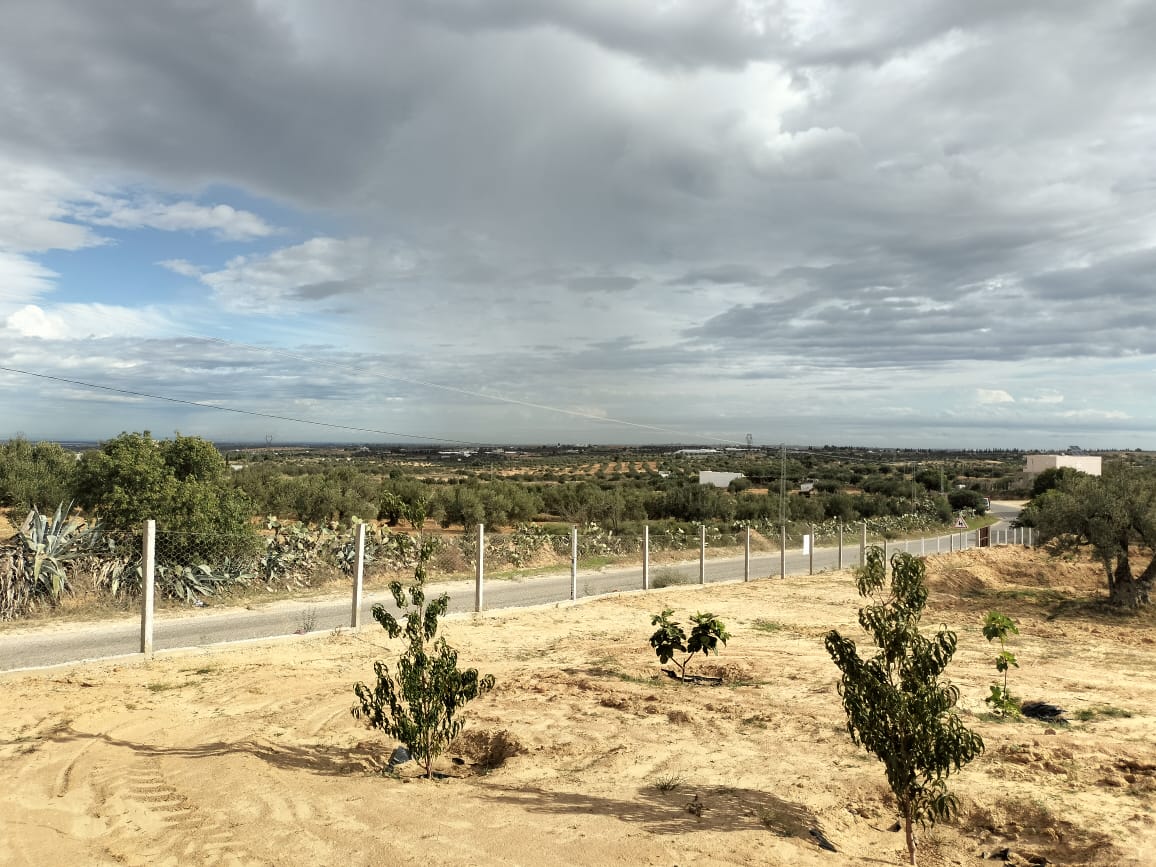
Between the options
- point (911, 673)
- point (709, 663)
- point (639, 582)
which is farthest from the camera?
point (639, 582)

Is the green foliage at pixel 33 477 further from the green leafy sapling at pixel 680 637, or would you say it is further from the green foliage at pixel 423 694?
the green foliage at pixel 423 694

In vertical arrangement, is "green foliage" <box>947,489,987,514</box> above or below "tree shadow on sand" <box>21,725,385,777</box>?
below

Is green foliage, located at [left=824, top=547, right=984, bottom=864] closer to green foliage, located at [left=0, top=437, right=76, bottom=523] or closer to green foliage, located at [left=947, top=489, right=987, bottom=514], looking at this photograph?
green foliage, located at [left=0, top=437, right=76, bottom=523]

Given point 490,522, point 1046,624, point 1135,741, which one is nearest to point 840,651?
point 1135,741

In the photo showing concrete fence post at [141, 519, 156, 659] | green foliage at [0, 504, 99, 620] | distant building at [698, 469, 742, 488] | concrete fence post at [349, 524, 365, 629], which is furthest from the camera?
distant building at [698, 469, 742, 488]

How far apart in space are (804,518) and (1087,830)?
4702cm

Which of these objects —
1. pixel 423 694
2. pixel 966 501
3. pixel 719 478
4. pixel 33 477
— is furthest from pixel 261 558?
pixel 966 501

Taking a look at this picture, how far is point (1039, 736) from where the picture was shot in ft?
26.2

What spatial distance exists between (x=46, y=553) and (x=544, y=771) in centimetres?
1172

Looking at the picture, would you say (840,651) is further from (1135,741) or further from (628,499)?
(628,499)

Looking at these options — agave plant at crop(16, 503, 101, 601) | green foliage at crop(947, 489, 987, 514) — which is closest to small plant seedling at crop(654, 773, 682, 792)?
agave plant at crop(16, 503, 101, 601)

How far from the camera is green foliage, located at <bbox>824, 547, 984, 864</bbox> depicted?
502 cm

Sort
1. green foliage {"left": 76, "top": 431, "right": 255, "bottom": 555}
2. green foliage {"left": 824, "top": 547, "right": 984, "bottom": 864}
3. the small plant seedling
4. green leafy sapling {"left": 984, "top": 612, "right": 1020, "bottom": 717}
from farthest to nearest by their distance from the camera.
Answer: green foliage {"left": 76, "top": 431, "right": 255, "bottom": 555} → green leafy sapling {"left": 984, "top": 612, "right": 1020, "bottom": 717} → the small plant seedling → green foliage {"left": 824, "top": 547, "right": 984, "bottom": 864}

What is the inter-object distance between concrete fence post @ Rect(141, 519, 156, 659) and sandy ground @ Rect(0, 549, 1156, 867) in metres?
0.41
